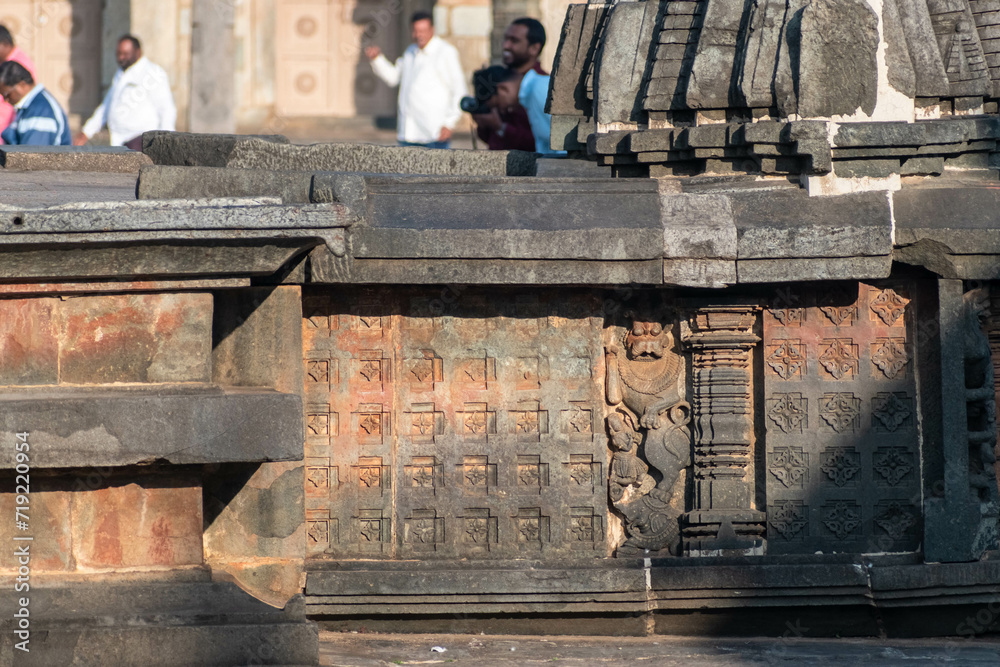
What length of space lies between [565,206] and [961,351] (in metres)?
1.80

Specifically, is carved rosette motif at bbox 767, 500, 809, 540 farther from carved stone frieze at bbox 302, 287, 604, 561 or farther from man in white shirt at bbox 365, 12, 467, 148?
man in white shirt at bbox 365, 12, 467, 148

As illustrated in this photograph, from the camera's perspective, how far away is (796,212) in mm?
5492

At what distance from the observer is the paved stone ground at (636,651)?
16.8ft

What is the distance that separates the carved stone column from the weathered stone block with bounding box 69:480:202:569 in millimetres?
2105

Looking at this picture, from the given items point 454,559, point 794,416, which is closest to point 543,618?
point 454,559

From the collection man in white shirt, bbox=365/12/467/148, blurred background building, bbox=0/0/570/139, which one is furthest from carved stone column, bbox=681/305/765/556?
blurred background building, bbox=0/0/570/139

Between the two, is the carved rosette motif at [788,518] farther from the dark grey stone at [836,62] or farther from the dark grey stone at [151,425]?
the dark grey stone at [151,425]

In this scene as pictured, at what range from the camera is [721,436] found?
5.70 m

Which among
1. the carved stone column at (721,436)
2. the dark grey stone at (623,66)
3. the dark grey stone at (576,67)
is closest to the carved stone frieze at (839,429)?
the carved stone column at (721,436)

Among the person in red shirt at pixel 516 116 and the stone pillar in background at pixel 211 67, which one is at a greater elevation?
the stone pillar in background at pixel 211 67

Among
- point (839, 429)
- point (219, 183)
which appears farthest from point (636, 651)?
point (219, 183)

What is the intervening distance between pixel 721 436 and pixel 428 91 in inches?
234

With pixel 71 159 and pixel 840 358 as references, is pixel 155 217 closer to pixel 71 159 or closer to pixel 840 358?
pixel 71 159

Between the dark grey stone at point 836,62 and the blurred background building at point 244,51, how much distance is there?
884cm
